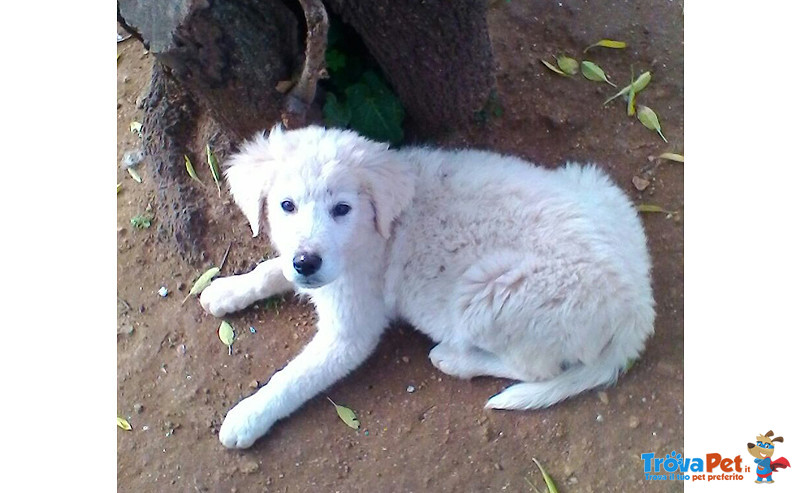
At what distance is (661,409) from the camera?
2.92m

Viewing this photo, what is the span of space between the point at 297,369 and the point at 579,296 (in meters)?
1.23

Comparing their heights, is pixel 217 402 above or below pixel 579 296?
below

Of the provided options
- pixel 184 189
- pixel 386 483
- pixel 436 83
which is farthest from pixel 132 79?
pixel 386 483

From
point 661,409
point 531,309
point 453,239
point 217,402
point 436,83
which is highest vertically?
point 436,83

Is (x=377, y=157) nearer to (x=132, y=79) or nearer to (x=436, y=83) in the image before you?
(x=436, y=83)

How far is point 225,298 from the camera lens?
11.0ft

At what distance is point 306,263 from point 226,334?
1013 mm

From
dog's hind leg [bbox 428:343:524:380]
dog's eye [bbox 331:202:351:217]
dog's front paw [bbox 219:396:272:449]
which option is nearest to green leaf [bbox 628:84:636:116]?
dog's hind leg [bbox 428:343:524:380]

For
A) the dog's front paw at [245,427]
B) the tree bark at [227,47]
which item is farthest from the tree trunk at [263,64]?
the dog's front paw at [245,427]

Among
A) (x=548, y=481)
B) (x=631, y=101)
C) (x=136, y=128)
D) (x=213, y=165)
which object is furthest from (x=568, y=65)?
(x=136, y=128)

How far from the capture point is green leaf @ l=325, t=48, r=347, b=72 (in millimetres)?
3098

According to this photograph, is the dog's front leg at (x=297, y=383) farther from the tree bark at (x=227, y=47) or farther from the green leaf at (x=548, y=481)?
the tree bark at (x=227, y=47)

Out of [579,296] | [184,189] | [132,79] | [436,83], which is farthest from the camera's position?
[132,79]
